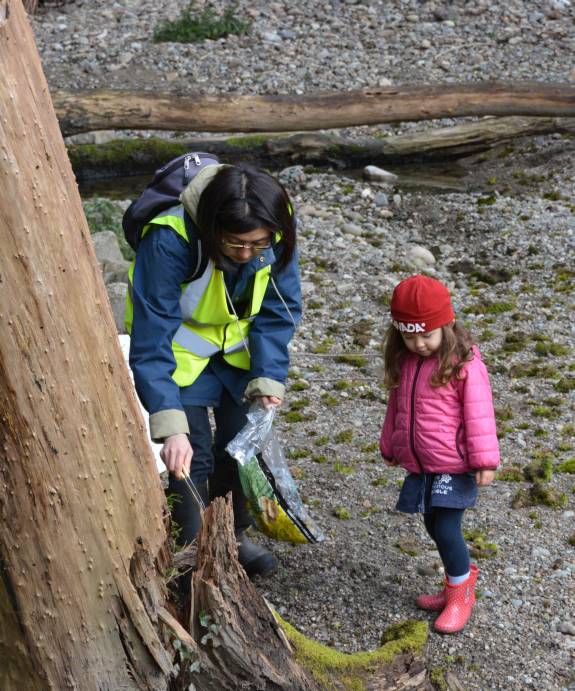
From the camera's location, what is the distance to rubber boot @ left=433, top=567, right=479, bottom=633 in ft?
12.0

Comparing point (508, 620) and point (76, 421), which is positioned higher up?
point (76, 421)

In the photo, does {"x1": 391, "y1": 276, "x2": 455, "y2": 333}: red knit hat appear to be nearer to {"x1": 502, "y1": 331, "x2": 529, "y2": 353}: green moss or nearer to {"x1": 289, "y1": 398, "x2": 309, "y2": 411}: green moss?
{"x1": 289, "y1": 398, "x2": 309, "y2": 411}: green moss

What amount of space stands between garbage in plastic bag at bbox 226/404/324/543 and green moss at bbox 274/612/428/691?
35 centimetres

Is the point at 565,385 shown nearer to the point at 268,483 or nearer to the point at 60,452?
the point at 268,483

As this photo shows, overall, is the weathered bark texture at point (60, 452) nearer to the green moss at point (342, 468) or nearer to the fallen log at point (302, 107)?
the green moss at point (342, 468)

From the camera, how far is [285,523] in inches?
139

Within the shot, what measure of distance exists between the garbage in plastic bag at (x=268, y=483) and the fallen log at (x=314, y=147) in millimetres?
6708

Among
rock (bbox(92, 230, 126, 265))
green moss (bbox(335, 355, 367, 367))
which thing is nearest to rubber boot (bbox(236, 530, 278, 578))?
green moss (bbox(335, 355, 367, 367))

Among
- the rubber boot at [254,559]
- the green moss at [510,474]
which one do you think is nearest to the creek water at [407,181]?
the green moss at [510,474]

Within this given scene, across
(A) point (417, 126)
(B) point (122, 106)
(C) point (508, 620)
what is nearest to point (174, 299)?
(C) point (508, 620)

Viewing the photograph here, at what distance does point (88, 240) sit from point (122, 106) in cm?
678

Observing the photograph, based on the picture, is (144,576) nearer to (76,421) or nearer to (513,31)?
(76,421)

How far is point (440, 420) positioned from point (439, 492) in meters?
0.26

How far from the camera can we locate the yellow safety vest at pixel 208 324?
3.33 meters
